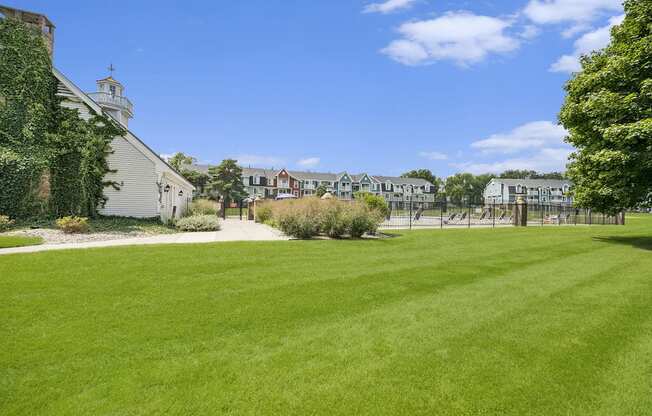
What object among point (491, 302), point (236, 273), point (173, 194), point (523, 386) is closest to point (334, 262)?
point (236, 273)

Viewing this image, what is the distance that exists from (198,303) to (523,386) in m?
4.38

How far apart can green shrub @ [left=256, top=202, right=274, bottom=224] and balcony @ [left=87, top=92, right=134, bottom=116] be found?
13.2 metres

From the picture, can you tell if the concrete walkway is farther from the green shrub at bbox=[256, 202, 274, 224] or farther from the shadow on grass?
the shadow on grass

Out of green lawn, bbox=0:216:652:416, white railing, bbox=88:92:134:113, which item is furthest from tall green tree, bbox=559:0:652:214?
white railing, bbox=88:92:134:113

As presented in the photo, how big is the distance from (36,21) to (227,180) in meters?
37.1

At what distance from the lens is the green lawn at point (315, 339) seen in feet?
10.4

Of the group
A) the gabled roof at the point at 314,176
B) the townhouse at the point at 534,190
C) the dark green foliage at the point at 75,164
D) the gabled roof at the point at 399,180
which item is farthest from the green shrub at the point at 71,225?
the townhouse at the point at 534,190

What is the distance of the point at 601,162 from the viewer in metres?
13.1

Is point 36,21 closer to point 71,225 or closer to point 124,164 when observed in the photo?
point 124,164

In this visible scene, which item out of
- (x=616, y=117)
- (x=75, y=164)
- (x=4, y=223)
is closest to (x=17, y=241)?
(x=4, y=223)

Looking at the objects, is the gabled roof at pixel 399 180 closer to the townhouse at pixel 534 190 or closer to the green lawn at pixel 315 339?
the townhouse at pixel 534 190

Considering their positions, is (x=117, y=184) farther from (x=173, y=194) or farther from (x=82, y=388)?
(x=82, y=388)

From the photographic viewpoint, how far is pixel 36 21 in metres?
16.2

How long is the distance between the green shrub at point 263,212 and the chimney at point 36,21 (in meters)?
13.5
